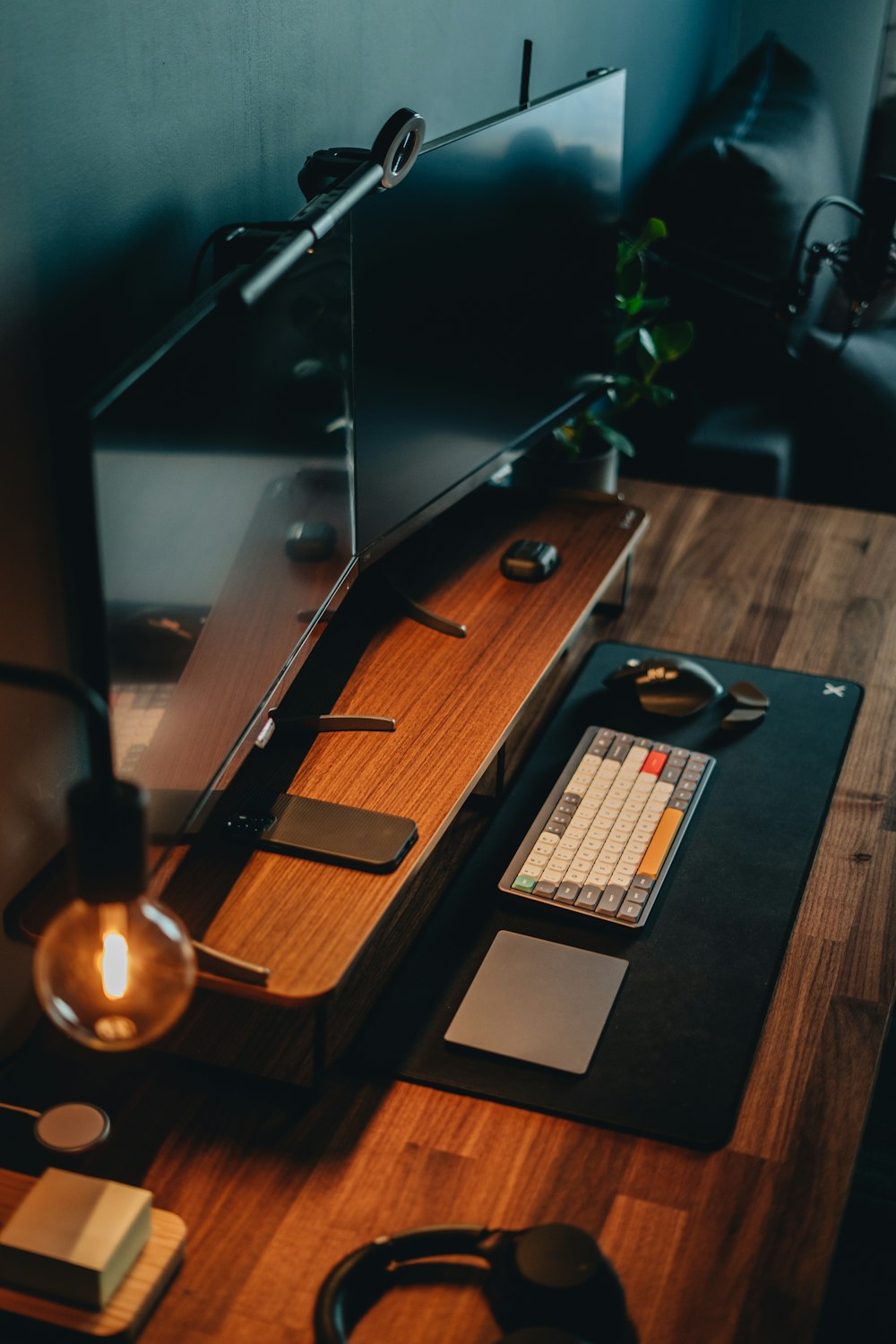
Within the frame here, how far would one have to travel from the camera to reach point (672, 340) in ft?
5.94

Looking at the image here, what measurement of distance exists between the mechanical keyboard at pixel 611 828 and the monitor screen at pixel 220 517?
0.29 metres

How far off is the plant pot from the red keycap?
511 mm

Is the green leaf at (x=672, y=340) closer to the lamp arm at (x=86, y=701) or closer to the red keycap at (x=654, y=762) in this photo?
the red keycap at (x=654, y=762)

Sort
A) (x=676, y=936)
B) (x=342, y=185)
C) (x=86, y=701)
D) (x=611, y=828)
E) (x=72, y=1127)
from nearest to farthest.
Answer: (x=86, y=701) → (x=72, y=1127) → (x=342, y=185) → (x=676, y=936) → (x=611, y=828)

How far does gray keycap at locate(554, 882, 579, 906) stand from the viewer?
1154 mm

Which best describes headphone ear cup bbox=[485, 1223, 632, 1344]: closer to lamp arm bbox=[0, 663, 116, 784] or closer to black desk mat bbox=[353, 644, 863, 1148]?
black desk mat bbox=[353, 644, 863, 1148]

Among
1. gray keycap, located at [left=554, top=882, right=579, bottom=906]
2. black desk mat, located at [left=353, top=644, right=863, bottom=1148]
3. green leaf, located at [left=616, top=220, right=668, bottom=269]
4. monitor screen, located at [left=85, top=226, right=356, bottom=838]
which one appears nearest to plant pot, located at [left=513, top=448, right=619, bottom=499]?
green leaf, located at [left=616, top=220, right=668, bottom=269]

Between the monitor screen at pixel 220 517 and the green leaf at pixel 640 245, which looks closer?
the monitor screen at pixel 220 517

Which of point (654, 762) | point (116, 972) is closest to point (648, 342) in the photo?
point (654, 762)

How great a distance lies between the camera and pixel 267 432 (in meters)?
1.02

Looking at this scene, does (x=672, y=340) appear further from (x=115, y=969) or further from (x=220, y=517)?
(x=115, y=969)

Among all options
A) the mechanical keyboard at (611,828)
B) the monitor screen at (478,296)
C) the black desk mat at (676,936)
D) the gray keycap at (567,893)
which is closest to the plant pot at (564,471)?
the monitor screen at (478,296)

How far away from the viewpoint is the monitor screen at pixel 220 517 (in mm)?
801

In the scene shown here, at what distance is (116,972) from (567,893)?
1.83ft
